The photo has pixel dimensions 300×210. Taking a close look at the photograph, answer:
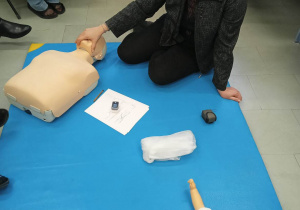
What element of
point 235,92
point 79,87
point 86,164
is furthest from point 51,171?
point 235,92

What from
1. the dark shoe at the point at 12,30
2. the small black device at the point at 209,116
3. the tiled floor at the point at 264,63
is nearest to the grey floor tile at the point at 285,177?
the tiled floor at the point at 264,63

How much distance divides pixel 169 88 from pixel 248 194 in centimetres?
70

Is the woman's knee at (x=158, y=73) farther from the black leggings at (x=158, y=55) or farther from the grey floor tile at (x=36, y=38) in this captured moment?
the grey floor tile at (x=36, y=38)

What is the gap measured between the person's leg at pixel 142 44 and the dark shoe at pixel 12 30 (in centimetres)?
87

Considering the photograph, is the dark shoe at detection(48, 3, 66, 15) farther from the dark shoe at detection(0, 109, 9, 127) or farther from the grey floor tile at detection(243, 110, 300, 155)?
the grey floor tile at detection(243, 110, 300, 155)

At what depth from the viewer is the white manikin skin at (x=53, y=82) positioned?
41.4 inches

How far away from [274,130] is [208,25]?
2.36ft

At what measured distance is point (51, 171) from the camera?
3.25 feet

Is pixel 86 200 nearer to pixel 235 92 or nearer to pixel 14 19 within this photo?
pixel 235 92

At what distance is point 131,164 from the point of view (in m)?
1.02

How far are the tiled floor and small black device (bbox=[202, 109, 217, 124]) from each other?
0.30 m

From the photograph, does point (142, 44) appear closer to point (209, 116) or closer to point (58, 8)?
point (209, 116)

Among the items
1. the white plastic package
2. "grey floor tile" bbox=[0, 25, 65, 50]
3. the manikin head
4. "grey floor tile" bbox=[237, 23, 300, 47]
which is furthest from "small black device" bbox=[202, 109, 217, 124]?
"grey floor tile" bbox=[0, 25, 65, 50]

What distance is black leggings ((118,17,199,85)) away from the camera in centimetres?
128
